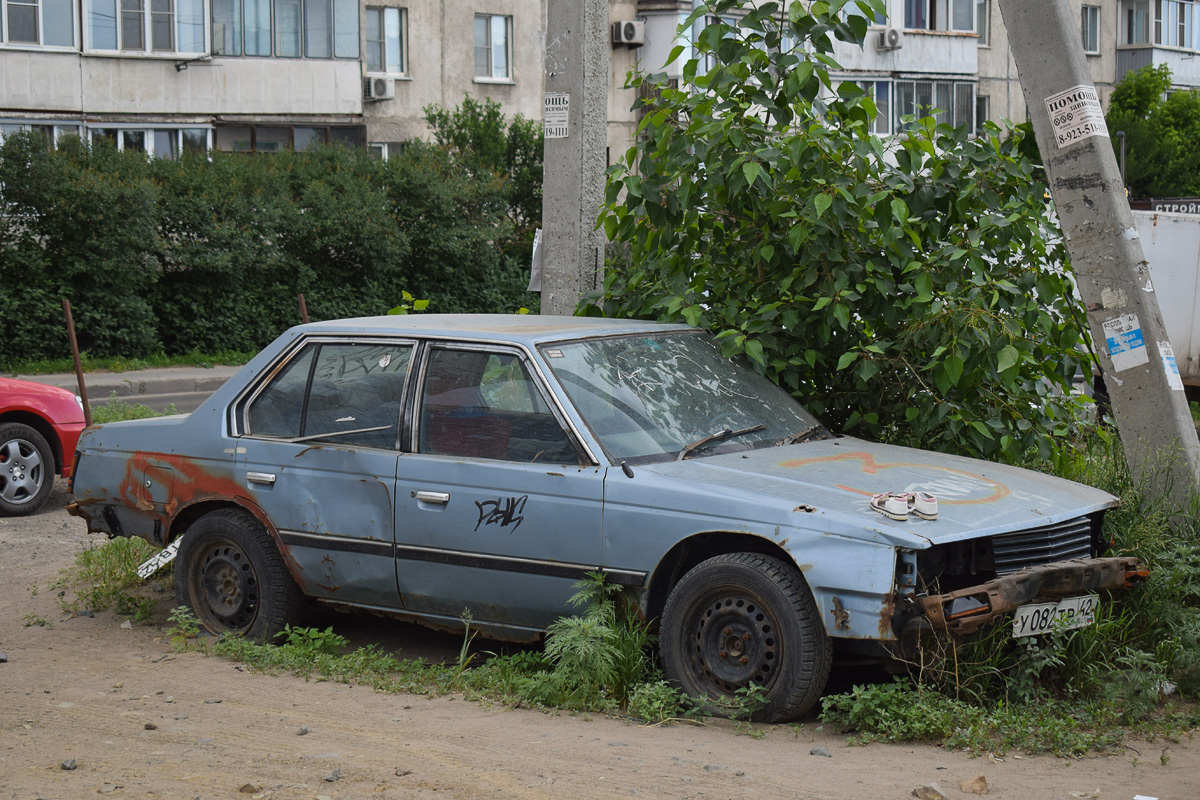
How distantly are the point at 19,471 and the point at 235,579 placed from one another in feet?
15.0

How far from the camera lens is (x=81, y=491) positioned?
6551 mm

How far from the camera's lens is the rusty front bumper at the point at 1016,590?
4473 millimetres

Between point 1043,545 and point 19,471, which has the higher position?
point 1043,545

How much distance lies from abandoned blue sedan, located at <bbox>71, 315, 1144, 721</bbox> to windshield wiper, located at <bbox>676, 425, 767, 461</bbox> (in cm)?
1

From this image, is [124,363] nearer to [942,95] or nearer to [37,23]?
[37,23]

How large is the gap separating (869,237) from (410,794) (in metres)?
4.06

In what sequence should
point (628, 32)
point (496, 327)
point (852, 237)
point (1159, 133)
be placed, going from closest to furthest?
point (496, 327) < point (852, 237) < point (628, 32) < point (1159, 133)

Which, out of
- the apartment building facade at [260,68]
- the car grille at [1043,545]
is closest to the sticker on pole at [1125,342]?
the car grille at [1043,545]

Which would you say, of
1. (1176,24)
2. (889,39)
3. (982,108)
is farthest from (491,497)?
(1176,24)

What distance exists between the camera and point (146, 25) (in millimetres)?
27047

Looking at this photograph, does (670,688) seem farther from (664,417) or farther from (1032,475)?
(1032,475)

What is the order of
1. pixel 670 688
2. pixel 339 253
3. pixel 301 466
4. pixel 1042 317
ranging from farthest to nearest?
1. pixel 339 253
2. pixel 1042 317
3. pixel 301 466
4. pixel 670 688

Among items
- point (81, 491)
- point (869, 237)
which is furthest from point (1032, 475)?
point (81, 491)

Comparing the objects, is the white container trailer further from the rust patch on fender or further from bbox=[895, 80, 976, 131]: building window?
bbox=[895, 80, 976, 131]: building window
